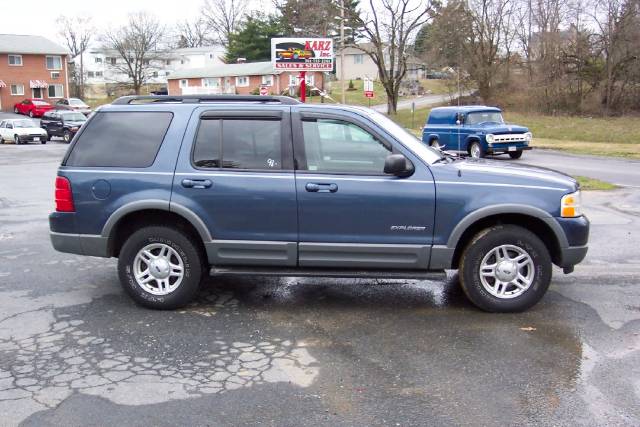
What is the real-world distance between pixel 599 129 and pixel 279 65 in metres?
18.5

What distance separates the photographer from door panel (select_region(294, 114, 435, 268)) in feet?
17.3

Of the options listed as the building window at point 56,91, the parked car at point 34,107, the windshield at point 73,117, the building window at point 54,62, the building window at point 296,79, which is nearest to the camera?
the windshield at point 73,117

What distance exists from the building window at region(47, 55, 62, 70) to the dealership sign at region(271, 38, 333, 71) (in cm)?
4627

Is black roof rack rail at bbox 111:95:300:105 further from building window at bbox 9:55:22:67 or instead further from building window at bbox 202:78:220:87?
building window at bbox 202:78:220:87

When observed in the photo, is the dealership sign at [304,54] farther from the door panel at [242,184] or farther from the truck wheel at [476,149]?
the door panel at [242,184]

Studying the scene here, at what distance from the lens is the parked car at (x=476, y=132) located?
2108 centimetres

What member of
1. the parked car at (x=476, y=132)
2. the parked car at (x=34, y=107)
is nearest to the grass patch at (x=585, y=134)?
the parked car at (x=476, y=132)

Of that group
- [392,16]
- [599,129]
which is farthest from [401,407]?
[392,16]

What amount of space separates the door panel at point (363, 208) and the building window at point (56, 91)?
214 feet

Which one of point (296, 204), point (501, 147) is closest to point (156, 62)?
point (501, 147)

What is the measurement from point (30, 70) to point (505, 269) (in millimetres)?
65969

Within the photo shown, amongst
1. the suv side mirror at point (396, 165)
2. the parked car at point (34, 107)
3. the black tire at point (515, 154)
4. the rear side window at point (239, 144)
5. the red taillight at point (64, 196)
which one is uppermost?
the parked car at point (34, 107)

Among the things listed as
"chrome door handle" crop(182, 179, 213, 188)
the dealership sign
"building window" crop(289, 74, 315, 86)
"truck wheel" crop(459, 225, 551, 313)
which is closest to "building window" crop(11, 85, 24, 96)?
"building window" crop(289, 74, 315, 86)

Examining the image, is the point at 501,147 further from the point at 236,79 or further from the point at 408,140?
the point at 236,79
